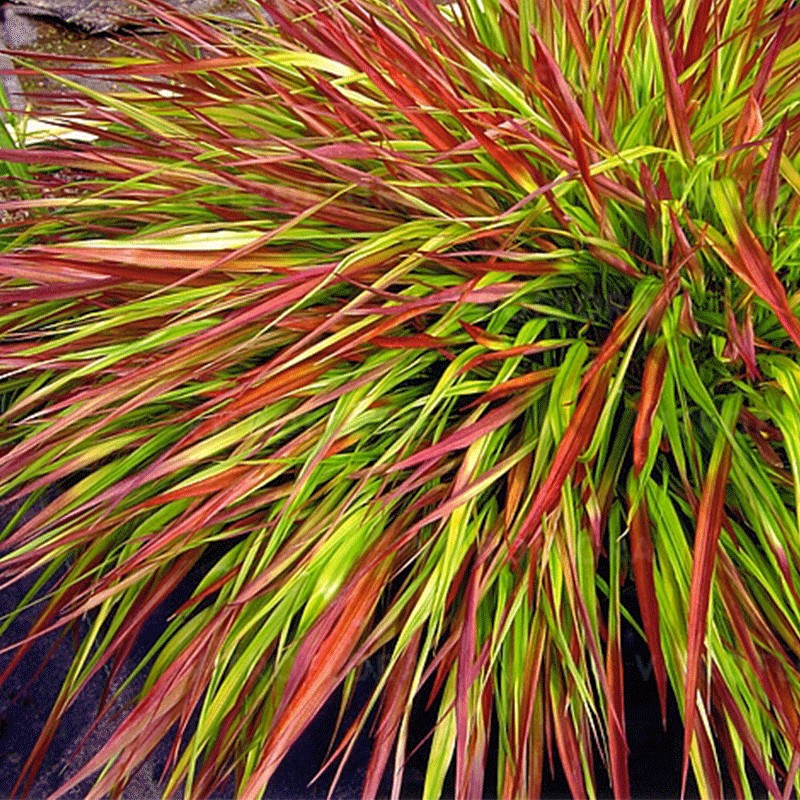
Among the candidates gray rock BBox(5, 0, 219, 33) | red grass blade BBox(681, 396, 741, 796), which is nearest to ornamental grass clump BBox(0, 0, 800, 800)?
red grass blade BBox(681, 396, 741, 796)

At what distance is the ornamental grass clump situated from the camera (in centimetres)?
79

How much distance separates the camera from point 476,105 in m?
0.92

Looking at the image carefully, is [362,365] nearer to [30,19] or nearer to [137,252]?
[137,252]

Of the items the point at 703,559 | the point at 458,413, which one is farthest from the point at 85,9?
the point at 703,559

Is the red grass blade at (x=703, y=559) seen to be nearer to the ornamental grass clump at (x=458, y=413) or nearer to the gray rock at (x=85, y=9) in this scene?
the ornamental grass clump at (x=458, y=413)

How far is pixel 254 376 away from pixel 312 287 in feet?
0.28

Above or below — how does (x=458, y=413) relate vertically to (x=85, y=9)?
below

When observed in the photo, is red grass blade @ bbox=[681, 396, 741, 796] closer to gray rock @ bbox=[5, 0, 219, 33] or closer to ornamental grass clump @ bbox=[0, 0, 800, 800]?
ornamental grass clump @ bbox=[0, 0, 800, 800]

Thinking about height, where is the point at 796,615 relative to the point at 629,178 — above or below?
below

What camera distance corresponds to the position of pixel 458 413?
0.95 m

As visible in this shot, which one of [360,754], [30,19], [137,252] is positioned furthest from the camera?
[30,19]

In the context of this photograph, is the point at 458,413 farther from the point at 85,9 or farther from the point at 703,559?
the point at 85,9

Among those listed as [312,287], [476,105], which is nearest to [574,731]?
[312,287]

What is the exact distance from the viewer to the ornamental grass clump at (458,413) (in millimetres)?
793
